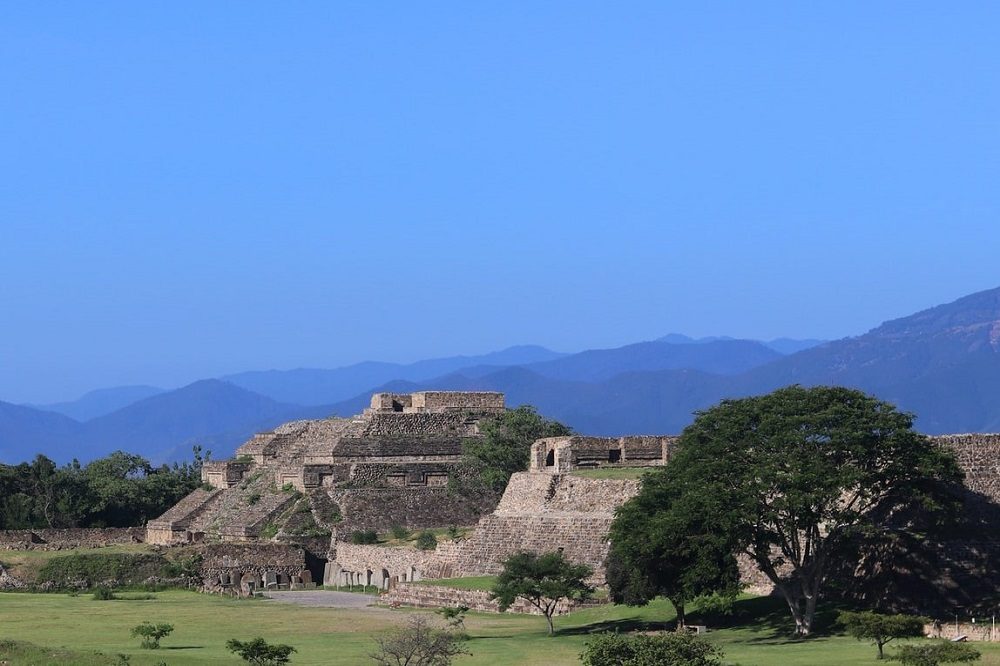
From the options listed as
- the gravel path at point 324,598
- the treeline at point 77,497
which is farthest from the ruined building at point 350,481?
the gravel path at point 324,598

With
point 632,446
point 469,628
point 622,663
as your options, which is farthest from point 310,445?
point 622,663

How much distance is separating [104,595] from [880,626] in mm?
33575

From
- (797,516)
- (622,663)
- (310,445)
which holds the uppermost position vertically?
(310,445)

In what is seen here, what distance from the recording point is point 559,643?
51.2 m

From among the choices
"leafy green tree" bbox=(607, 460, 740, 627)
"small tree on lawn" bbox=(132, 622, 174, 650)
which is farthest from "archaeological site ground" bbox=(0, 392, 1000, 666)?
"leafy green tree" bbox=(607, 460, 740, 627)

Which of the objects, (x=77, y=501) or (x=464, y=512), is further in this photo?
(x=77, y=501)

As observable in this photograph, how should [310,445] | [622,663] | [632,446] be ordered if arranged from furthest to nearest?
1. [310,445]
2. [632,446]
3. [622,663]

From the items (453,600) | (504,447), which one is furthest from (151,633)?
(504,447)

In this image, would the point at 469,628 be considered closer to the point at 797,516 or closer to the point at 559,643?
the point at 559,643

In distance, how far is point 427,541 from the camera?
71.8 meters

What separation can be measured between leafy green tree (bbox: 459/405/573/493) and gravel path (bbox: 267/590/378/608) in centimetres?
986

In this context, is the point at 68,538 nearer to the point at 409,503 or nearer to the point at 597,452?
the point at 409,503

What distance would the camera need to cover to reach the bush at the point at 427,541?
233 ft

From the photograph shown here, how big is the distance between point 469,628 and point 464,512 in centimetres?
2369
